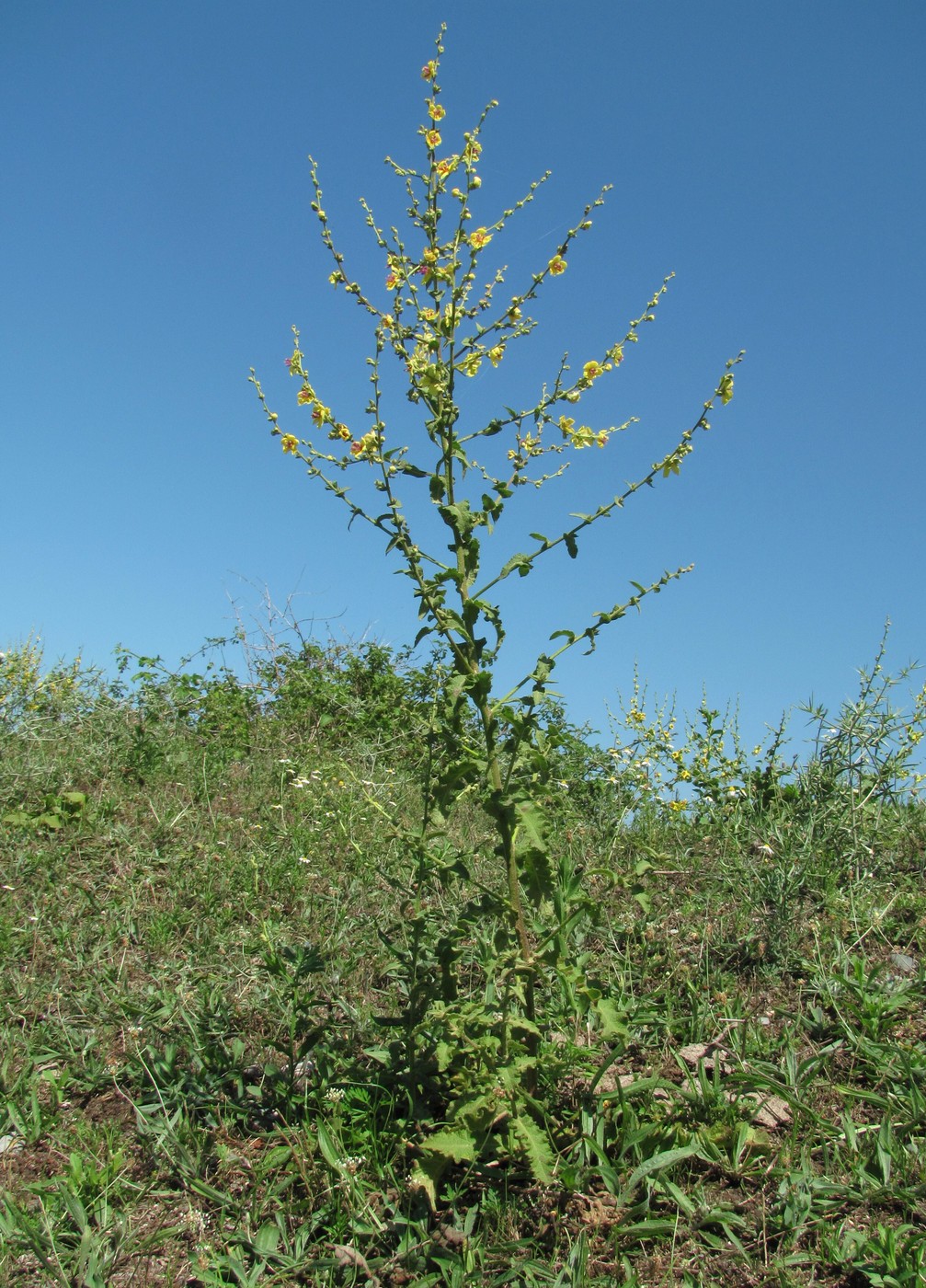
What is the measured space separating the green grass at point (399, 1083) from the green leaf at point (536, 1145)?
0.32 ft

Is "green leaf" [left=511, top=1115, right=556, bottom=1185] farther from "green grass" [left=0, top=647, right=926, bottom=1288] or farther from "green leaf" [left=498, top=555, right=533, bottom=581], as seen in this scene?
"green leaf" [left=498, top=555, right=533, bottom=581]

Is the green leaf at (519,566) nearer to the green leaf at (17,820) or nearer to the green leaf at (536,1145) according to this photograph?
the green leaf at (536,1145)

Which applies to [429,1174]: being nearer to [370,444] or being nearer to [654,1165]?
[654,1165]

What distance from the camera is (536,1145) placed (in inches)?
94.7

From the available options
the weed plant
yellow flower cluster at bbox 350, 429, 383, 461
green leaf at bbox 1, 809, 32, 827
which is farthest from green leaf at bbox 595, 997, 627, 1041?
green leaf at bbox 1, 809, 32, 827

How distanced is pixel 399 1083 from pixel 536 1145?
1.96 ft

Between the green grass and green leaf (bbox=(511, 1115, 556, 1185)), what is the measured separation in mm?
99

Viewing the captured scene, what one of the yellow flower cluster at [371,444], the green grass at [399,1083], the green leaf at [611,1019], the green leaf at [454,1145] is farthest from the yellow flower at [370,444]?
the green leaf at [454,1145]

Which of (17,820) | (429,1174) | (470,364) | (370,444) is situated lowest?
(429,1174)

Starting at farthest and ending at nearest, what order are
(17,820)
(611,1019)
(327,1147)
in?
(17,820)
(327,1147)
(611,1019)

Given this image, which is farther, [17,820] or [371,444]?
[17,820]

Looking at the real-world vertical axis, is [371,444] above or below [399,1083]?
above

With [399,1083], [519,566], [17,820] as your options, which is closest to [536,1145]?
[399,1083]

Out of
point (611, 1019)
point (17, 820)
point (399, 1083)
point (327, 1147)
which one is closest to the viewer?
point (611, 1019)
